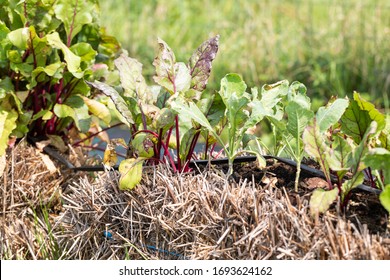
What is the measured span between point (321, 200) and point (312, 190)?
21 centimetres

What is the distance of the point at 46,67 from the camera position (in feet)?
9.63

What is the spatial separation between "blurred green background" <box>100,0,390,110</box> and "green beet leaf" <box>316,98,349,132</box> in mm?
3154

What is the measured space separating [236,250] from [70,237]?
73 centimetres

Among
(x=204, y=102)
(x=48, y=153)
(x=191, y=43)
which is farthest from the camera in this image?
(x=191, y=43)

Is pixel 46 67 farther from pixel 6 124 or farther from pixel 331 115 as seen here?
pixel 331 115

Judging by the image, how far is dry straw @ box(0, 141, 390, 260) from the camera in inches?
75.7

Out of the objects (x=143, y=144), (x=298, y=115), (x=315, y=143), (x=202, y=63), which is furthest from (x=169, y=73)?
(x=315, y=143)

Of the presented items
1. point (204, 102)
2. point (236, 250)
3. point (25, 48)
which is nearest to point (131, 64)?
point (204, 102)

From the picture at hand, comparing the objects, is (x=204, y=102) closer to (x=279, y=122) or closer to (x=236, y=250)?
(x=279, y=122)

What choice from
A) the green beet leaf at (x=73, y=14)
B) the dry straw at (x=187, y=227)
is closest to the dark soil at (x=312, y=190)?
the dry straw at (x=187, y=227)

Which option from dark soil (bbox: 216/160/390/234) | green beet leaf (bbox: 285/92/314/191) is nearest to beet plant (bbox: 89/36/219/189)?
dark soil (bbox: 216/160/390/234)

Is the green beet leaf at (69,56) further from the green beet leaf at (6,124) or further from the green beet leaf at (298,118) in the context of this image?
the green beet leaf at (298,118)

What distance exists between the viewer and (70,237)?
2551 mm

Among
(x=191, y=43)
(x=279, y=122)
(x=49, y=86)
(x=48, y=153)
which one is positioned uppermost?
(x=279, y=122)
